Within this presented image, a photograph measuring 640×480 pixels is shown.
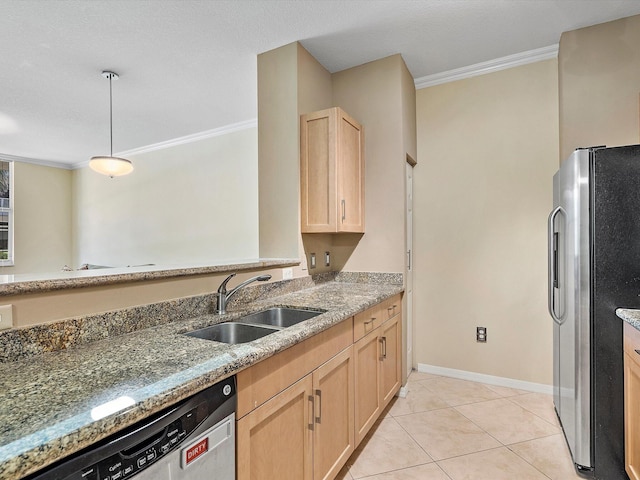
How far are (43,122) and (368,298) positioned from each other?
15.1 ft

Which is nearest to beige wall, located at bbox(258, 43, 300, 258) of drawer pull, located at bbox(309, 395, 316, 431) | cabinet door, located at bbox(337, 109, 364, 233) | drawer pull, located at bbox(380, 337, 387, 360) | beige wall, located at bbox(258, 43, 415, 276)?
beige wall, located at bbox(258, 43, 415, 276)

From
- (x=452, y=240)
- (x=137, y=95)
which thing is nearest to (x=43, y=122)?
(x=137, y=95)

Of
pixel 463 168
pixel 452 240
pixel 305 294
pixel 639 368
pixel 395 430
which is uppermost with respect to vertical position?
pixel 463 168

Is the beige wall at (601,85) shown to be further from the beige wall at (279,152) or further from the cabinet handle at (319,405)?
the cabinet handle at (319,405)

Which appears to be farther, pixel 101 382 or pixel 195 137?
pixel 195 137

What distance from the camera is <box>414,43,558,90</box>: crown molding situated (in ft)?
8.93

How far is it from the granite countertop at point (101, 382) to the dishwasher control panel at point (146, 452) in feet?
0.20

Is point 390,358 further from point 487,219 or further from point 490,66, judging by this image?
point 490,66

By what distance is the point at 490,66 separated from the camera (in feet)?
9.56

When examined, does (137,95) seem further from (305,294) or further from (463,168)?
(463,168)

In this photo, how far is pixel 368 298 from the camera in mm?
2158

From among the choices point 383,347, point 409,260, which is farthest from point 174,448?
point 409,260

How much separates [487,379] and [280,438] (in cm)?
234

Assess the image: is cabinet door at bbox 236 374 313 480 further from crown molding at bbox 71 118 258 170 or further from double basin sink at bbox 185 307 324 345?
crown molding at bbox 71 118 258 170
